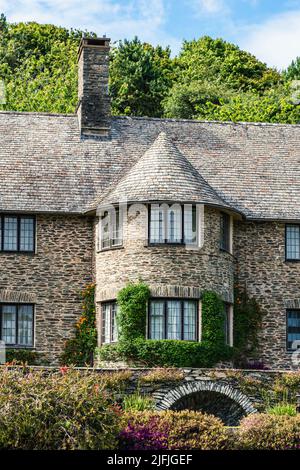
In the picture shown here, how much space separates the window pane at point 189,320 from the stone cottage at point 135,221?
4cm

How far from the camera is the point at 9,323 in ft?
143

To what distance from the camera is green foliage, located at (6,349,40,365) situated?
42812 mm

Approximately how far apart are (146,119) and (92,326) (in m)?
9.24

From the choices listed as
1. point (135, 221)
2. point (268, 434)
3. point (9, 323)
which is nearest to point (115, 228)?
point (135, 221)

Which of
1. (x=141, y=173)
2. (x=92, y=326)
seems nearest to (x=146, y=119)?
(x=141, y=173)

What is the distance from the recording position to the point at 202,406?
3941cm

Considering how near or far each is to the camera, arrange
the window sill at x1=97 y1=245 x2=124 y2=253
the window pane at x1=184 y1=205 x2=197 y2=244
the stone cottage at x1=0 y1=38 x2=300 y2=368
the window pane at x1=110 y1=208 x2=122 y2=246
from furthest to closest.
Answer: the window pane at x1=110 y1=208 x2=122 y2=246 < the window sill at x1=97 y1=245 x2=124 y2=253 < the window pane at x1=184 y1=205 x2=197 y2=244 < the stone cottage at x1=0 y1=38 x2=300 y2=368

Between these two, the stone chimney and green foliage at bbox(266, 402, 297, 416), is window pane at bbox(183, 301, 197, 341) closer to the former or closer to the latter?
green foliage at bbox(266, 402, 297, 416)

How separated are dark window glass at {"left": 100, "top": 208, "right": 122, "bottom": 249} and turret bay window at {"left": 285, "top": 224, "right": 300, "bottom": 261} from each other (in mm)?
6329

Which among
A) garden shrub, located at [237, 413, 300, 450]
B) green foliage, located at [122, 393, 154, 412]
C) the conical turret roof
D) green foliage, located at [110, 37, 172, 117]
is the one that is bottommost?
garden shrub, located at [237, 413, 300, 450]

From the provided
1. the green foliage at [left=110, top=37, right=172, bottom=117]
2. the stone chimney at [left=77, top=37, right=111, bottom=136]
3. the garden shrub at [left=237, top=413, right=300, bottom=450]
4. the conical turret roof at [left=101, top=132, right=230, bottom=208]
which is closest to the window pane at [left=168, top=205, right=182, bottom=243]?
the conical turret roof at [left=101, top=132, right=230, bottom=208]

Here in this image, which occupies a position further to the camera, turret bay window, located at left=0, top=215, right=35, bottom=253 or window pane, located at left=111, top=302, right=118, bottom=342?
turret bay window, located at left=0, top=215, right=35, bottom=253

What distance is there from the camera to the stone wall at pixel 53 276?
4378cm

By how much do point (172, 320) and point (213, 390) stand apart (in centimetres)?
380
